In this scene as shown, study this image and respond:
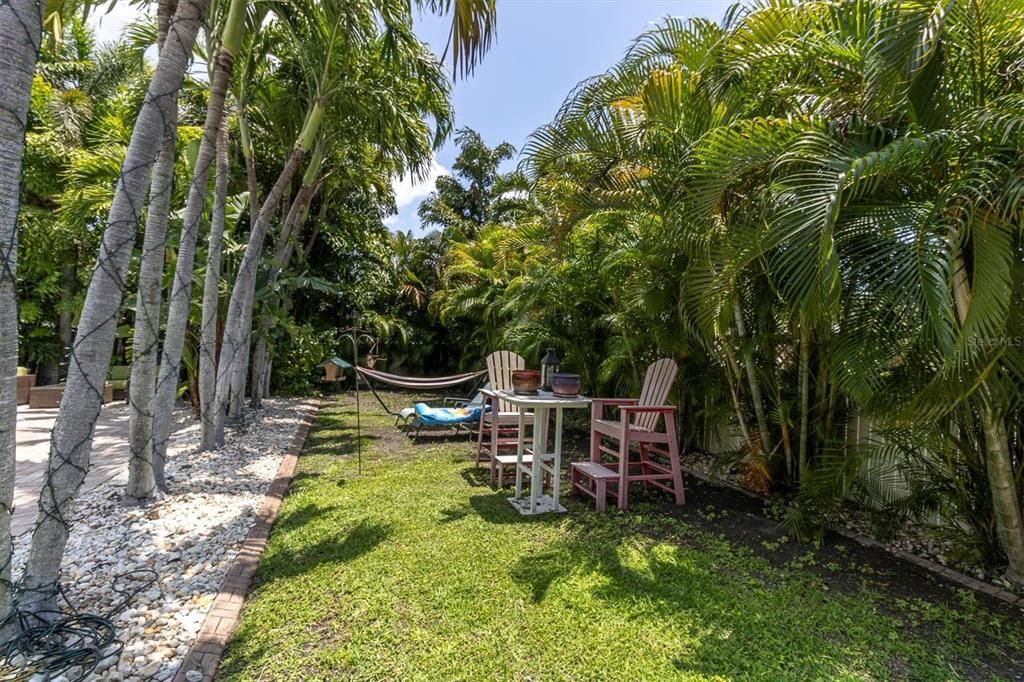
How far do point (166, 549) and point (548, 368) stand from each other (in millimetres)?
2992

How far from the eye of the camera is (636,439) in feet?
14.2

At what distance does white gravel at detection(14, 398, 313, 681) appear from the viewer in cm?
225

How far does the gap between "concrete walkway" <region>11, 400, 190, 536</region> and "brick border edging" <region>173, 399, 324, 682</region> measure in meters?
1.18

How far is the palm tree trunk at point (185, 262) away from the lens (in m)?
4.06

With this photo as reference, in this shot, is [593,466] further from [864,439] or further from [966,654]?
[966,654]

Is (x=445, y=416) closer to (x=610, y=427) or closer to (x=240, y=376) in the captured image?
(x=240, y=376)

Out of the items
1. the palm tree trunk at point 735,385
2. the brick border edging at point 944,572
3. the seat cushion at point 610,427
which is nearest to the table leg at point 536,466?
the seat cushion at point 610,427

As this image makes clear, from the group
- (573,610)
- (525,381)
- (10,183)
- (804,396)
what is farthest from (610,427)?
(10,183)

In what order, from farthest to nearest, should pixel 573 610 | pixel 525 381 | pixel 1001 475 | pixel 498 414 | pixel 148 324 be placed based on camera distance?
pixel 498 414
pixel 525 381
pixel 148 324
pixel 1001 475
pixel 573 610

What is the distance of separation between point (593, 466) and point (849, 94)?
10.7 ft

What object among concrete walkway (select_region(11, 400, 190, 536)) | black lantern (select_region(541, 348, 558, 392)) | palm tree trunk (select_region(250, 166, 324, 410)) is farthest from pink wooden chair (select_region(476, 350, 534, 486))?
palm tree trunk (select_region(250, 166, 324, 410))

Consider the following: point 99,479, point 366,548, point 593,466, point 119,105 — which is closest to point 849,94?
point 593,466

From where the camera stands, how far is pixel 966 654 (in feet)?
7.32

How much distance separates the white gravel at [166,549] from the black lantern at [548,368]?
8.28 feet
